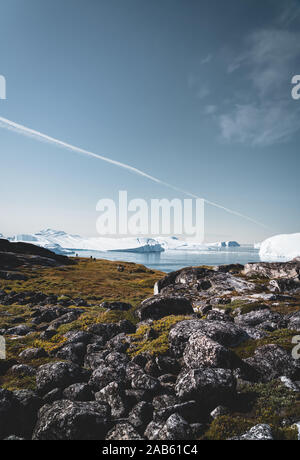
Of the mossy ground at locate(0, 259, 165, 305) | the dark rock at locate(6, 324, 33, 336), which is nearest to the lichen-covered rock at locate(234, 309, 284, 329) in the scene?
the dark rock at locate(6, 324, 33, 336)

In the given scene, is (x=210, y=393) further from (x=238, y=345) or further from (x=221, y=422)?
(x=238, y=345)

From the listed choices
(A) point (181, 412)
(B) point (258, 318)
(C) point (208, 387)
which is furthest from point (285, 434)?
(B) point (258, 318)

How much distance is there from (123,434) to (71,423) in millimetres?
2059

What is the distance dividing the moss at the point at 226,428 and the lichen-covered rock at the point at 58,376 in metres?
7.24

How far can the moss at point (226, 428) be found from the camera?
808cm

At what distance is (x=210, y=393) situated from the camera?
386 inches

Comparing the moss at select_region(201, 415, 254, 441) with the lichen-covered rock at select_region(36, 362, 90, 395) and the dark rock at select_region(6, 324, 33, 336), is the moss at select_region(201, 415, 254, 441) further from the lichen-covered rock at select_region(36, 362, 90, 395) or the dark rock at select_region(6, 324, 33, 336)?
the dark rock at select_region(6, 324, 33, 336)

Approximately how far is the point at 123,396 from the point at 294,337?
10824mm

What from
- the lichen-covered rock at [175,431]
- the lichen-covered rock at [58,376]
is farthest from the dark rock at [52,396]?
the lichen-covered rock at [175,431]

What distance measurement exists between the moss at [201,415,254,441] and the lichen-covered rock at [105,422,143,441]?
2.47 m

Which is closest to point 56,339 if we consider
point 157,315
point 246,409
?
point 157,315

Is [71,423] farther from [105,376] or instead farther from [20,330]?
[20,330]

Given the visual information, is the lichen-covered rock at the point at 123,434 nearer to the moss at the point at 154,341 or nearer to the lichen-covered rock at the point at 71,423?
the lichen-covered rock at the point at 71,423
